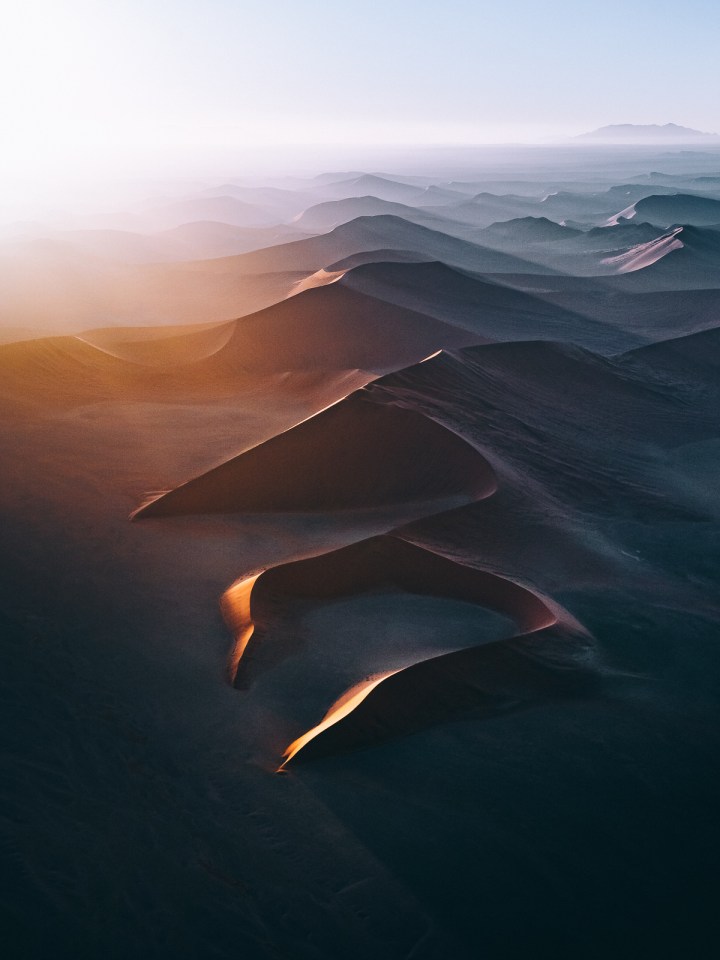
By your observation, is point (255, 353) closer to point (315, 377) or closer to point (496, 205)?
point (315, 377)

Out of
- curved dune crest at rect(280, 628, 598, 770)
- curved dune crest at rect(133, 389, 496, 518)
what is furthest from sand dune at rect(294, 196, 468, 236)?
curved dune crest at rect(280, 628, 598, 770)

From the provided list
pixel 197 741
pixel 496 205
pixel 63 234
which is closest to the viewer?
pixel 197 741

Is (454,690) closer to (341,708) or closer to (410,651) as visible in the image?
(410,651)

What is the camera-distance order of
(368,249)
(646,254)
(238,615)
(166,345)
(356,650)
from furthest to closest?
1. (368,249)
2. (646,254)
3. (166,345)
4. (238,615)
5. (356,650)

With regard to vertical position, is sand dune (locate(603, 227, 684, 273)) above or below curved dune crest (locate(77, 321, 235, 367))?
above

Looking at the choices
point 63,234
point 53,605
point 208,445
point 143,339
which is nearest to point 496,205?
point 63,234

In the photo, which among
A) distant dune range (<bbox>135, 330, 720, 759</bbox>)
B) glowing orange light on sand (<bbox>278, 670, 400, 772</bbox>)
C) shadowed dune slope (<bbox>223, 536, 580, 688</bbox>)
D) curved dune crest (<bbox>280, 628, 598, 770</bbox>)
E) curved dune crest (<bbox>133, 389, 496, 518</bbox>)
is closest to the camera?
glowing orange light on sand (<bbox>278, 670, 400, 772</bbox>)

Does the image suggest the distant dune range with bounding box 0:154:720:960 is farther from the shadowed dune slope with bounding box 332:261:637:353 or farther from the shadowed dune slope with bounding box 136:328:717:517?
the shadowed dune slope with bounding box 332:261:637:353

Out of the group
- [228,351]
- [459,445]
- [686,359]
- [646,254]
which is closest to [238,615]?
[459,445]
